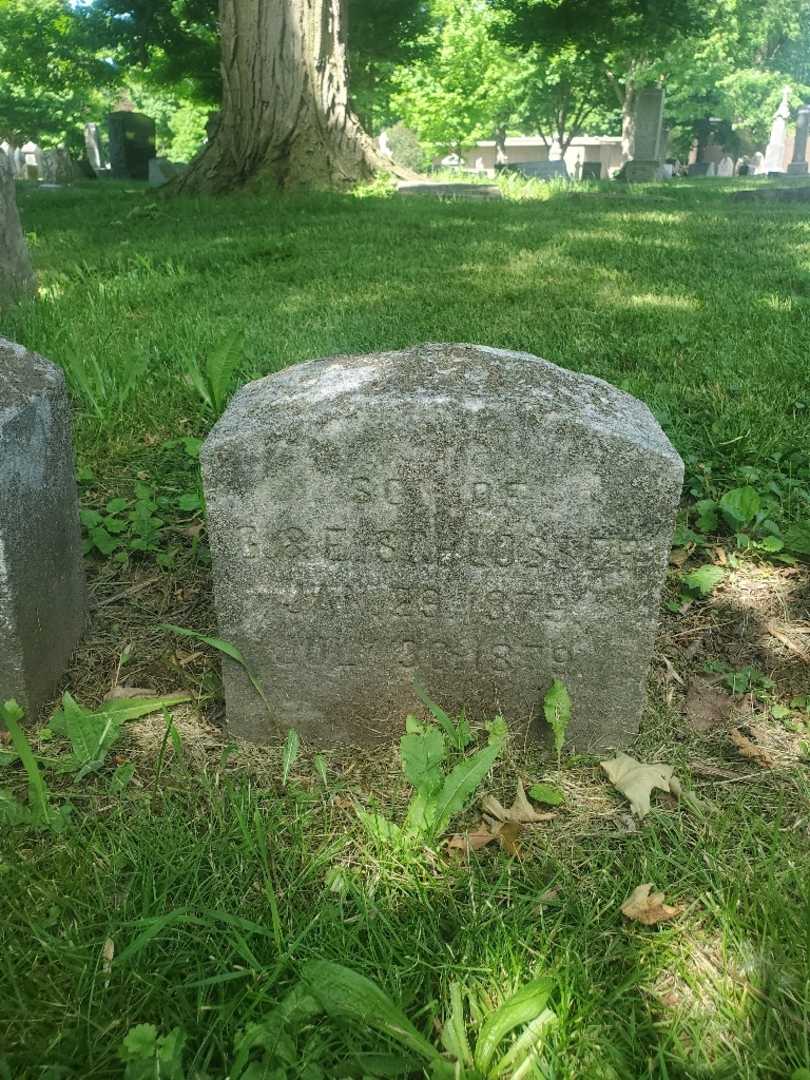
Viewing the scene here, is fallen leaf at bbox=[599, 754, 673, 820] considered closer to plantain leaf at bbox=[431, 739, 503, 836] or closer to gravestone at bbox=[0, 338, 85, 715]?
plantain leaf at bbox=[431, 739, 503, 836]

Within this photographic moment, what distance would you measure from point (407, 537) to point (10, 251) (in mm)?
4519

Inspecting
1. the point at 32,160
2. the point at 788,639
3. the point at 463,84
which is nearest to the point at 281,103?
the point at 788,639

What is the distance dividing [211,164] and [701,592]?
30.0ft

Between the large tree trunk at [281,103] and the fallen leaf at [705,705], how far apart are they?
8.75m

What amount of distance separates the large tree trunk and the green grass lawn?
249 inches

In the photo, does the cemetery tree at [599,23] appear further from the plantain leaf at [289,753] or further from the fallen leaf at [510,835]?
the fallen leaf at [510,835]

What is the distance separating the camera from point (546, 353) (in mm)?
4332

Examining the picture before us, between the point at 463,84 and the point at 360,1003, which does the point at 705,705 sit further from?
the point at 463,84

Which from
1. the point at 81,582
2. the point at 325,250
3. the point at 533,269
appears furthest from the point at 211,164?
the point at 81,582

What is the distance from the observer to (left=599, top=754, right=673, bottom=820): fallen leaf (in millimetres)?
2096

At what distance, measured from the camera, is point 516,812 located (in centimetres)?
208

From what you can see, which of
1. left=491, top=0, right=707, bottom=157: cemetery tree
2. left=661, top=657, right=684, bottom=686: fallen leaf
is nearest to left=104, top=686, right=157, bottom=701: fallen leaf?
left=661, top=657, right=684, bottom=686: fallen leaf

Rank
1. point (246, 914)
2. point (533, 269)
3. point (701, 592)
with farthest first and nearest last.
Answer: point (533, 269) < point (701, 592) < point (246, 914)

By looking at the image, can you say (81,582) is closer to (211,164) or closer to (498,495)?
(498,495)
